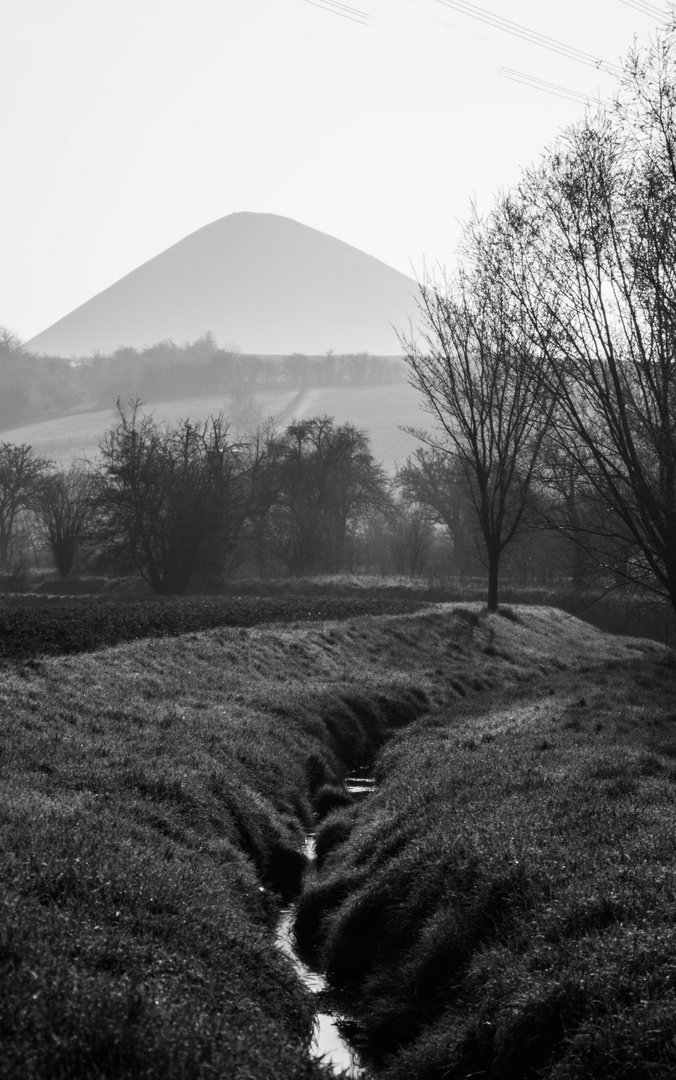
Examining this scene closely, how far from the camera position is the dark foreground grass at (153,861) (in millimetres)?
5527

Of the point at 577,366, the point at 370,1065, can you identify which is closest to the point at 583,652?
the point at 577,366

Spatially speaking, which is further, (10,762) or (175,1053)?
(10,762)

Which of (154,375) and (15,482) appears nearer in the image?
(15,482)

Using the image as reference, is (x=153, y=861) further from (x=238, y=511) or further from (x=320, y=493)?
(x=320, y=493)

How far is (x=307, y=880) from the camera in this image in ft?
36.9

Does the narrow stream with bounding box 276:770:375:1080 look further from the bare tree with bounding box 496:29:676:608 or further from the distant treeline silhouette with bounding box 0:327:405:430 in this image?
the distant treeline silhouette with bounding box 0:327:405:430

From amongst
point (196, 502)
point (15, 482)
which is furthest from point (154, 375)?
point (196, 502)

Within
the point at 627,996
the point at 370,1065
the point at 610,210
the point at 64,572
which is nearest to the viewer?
the point at 627,996

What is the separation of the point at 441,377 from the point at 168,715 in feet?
86.2

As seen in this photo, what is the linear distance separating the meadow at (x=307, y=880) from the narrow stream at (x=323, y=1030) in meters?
0.16

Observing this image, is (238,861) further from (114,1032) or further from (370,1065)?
(114,1032)

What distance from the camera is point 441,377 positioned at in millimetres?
38750

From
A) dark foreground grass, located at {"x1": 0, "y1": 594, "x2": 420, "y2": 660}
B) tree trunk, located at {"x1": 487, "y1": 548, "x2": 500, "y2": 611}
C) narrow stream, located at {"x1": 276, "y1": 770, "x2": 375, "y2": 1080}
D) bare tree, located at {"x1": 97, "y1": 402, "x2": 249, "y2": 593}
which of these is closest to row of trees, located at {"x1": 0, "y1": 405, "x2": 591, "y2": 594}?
bare tree, located at {"x1": 97, "y1": 402, "x2": 249, "y2": 593}

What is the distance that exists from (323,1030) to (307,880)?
327 cm
